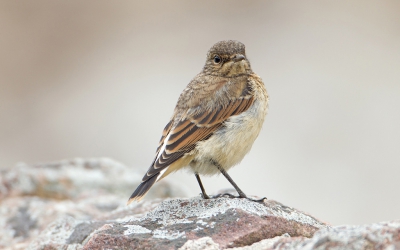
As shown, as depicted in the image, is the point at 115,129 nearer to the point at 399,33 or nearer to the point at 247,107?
the point at 399,33

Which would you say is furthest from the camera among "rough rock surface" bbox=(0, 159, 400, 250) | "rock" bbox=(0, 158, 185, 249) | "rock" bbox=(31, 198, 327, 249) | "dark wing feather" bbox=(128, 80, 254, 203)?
"rock" bbox=(0, 158, 185, 249)

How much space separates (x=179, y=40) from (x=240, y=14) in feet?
5.94

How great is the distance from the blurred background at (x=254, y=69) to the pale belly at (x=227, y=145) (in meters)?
4.66

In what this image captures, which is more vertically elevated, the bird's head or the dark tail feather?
the bird's head

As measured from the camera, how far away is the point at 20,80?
1659cm

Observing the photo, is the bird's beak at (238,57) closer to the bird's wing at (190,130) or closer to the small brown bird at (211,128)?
the small brown bird at (211,128)

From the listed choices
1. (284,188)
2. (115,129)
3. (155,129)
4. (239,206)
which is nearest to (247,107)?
(239,206)

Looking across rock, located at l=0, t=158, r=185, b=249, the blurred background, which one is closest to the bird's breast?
rock, located at l=0, t=158, r=185, b=249

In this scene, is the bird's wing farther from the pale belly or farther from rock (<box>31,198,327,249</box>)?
rock (<box>31,198,327,249</box>)

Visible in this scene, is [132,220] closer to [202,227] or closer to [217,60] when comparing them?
[202,227]

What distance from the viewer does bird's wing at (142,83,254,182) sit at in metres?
5.17

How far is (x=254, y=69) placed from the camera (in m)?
13.5

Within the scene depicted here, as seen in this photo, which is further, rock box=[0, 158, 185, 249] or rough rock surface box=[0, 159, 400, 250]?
rock box=[0, 158, 185, 249]

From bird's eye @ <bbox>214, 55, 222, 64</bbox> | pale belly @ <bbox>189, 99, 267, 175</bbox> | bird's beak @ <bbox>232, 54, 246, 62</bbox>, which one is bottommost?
pale belly @ <bbox>189, 99, 267, 175</bbox>
